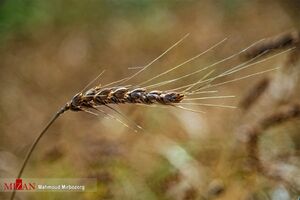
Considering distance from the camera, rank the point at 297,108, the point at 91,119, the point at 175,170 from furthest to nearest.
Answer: the point at 91,119, the point at 175,170, the point at 297,108

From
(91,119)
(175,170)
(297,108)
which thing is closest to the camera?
(297,108)

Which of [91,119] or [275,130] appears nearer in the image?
[275,130]

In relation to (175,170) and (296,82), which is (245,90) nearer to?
(296,82)

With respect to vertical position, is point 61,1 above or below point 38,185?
above

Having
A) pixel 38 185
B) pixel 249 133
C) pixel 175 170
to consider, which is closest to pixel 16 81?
pixel 38 185

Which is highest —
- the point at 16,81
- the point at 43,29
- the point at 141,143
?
the point at 43,29

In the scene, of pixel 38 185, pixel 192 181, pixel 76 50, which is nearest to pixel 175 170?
pixel 192 181

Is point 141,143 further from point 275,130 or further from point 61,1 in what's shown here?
point 61,1
